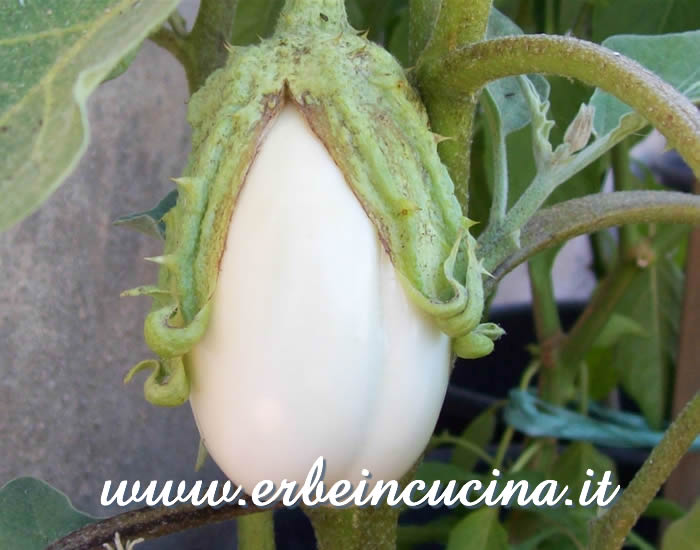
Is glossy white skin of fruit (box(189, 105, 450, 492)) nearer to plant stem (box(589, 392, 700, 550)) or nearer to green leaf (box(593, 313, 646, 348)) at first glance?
plant stem (box(589, 392, 700, 550))

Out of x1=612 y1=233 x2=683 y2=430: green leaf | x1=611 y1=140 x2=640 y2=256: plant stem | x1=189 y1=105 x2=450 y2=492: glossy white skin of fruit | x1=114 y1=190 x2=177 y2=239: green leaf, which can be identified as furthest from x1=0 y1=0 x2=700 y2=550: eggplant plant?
x1=612 y1=233 x2=683 y2=430: green leaf

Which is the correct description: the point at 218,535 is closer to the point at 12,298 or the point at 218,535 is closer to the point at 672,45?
the point at 12,298

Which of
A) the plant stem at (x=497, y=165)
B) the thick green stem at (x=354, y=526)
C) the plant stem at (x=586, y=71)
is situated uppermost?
the plant stem at (x=586, y=71)

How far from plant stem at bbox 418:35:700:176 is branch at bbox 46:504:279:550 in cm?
22

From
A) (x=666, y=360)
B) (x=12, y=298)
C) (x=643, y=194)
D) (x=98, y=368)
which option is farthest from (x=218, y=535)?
(x=643, y=194)

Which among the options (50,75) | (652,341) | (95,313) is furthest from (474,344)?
(652,341)

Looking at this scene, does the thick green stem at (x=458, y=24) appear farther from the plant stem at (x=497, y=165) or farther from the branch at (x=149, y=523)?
the branch at (x=149, y=523)

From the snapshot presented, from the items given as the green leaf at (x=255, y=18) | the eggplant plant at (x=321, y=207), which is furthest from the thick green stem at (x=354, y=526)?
the green leaf at (x=255, y=18)

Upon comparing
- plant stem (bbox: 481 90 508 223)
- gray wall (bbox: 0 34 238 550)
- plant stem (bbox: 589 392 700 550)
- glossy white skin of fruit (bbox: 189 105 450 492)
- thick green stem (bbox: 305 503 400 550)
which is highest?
plant stem (bbox: 481 90 508 223)

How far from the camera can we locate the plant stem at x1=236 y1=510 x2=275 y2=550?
1.62 ft

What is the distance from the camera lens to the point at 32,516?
18.0 inches

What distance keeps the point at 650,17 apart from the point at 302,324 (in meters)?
0.44

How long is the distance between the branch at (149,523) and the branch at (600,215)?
0.17m

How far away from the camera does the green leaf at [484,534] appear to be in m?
0.57
